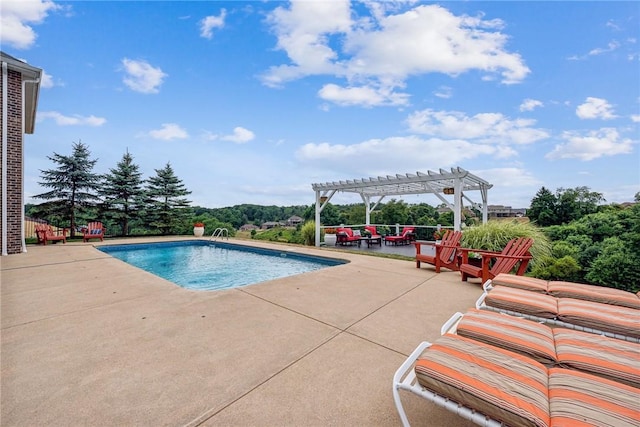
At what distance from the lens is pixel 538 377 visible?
143cm

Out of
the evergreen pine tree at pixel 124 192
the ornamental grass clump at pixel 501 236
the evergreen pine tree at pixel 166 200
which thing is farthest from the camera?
the evergreen pine tree at pixel 166 200

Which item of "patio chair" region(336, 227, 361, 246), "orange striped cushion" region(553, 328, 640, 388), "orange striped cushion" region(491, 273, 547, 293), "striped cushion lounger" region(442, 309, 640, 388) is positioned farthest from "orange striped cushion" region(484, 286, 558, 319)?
"patio chair" region(336, 227, 361, 246)

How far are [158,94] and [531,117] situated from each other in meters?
14.3

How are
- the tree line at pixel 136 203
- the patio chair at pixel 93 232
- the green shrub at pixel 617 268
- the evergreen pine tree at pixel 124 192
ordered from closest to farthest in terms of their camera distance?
1. the green shrub at pixel 617 268
2. the tree line at pixel 136 203
3. the patio chair at pixel 93 232
4. the evergreen pine tree at pixel 124 192

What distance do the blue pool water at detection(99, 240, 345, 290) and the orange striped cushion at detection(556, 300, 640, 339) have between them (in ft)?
18.1

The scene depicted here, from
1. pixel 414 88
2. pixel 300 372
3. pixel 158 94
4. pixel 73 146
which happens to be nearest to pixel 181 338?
pixel 300 372

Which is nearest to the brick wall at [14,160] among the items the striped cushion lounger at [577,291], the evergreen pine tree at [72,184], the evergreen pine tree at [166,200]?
the evergreen pine tree at [72,184]

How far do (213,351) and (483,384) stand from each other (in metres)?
2.15

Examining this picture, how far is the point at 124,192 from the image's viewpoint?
14375mm

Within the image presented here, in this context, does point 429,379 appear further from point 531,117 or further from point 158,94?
point 158,94

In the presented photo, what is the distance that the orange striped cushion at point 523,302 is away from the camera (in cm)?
260

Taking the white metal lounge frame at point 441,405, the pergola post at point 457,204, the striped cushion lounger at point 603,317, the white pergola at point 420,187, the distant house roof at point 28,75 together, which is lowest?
the white metal lounge frame at point 441,405

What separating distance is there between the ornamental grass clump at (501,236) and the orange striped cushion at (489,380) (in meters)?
5.53

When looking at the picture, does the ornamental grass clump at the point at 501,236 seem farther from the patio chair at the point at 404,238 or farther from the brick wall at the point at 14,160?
the brick wall at the point at 14,160
